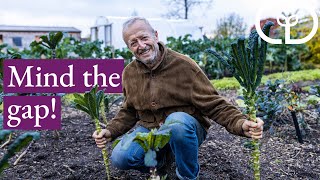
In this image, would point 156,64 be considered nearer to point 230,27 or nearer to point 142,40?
point 142,40

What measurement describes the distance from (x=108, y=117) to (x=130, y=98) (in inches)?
92.9

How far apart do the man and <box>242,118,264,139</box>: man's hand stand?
182 millimetres

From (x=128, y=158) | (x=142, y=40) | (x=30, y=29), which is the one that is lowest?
(x=128, y=158)

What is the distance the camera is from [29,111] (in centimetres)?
343

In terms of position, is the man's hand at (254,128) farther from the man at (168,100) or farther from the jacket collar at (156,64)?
the jacket collar at (156,64)

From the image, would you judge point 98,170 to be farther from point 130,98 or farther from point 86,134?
point 86,134

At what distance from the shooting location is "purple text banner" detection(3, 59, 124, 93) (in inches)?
132

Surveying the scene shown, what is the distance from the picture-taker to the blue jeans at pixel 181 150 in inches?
85.4

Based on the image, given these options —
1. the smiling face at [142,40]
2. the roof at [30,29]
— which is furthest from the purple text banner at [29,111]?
the roof at [30,29]

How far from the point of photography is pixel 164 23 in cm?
2022

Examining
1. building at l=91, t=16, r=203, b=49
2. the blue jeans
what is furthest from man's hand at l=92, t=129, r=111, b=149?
building at l=91, t=16, r=203, b=49

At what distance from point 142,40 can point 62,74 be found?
56.3 inches

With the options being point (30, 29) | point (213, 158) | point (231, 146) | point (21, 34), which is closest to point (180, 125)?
point (213, 158)

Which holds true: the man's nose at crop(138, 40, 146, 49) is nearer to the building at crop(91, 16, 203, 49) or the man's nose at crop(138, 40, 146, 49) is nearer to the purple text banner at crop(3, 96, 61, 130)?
the purple text banner at crop(3, 96, 61, 130)
